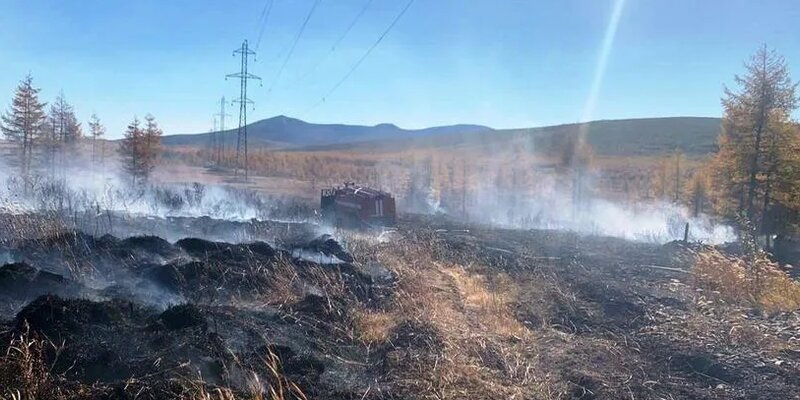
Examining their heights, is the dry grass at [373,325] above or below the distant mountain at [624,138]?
below

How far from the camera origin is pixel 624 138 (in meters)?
125

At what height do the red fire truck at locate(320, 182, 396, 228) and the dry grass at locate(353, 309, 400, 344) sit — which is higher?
the red fire truck at locate(320, 182, 396, 228)

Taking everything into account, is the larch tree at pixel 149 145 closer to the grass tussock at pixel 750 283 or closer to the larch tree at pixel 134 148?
the larch tree at pixel 134 148

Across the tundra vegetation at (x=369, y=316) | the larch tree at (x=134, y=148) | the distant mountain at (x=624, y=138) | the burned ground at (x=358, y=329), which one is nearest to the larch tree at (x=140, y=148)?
the larch tree at (x=134, y=148)

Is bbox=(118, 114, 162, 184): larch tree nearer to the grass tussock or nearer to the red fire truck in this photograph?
the red fire truck

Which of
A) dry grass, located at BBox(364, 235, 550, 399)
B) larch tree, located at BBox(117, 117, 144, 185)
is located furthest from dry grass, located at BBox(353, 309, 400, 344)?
larch tree, located at BBox(117, 117, 144, 185)

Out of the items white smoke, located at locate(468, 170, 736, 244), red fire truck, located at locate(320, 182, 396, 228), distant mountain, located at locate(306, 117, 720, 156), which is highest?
distant mountain, located at locate(306, 117, 720, 156)

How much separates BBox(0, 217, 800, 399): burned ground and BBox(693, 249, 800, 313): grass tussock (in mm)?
561

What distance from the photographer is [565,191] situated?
169 ft

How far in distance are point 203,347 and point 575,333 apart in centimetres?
553

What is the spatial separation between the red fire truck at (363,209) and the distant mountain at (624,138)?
7865 cm

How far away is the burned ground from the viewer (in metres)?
6.24

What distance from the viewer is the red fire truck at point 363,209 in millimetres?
23500

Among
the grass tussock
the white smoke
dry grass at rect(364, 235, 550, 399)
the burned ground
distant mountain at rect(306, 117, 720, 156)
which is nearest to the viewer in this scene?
the burned ground
